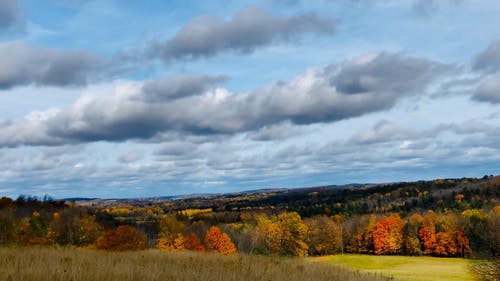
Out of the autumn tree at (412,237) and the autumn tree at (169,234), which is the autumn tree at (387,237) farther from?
the autumn tree at (169,234)

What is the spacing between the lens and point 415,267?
90562 mm

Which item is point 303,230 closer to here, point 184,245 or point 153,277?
point 184,245

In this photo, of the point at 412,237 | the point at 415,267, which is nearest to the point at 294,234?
the point at 412,237

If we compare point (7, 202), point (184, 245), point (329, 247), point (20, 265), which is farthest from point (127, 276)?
point (7, 202)

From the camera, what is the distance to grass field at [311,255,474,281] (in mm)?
72562

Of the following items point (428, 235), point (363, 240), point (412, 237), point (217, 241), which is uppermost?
point (217, 241)

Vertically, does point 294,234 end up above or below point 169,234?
below

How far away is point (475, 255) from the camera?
30125mm

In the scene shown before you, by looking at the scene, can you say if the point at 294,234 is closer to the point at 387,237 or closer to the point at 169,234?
the point at 387,237

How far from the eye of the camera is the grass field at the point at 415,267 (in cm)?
7256

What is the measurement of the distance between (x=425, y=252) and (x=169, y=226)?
66.8 m

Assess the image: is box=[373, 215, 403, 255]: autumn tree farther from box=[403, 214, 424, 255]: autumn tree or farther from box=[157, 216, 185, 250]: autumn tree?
box=[157, 216, 185, 250]: autumn tree

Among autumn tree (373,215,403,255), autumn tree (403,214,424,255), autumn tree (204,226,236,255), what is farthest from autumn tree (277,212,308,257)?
autumn tree (403,214,424,255)

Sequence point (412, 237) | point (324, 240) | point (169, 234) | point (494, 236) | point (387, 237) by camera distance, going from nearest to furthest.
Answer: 1. point (494, 236)
2. point (169, 234)
3. point (412, 237)
4. point (387, 237)
5. point (324, 240)
